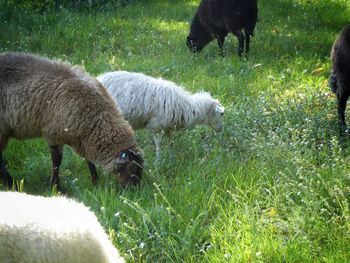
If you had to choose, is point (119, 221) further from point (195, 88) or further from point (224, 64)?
point (224, 64)

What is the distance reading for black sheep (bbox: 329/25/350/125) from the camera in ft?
21.1

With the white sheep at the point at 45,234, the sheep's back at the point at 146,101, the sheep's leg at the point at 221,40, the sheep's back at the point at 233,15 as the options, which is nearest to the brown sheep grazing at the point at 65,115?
the sheep's back at the point at 146,101

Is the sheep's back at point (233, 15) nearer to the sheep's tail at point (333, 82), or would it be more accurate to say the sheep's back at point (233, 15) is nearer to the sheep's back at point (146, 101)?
the sheep's tail at point (333, 82)

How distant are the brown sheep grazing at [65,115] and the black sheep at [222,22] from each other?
525 cm

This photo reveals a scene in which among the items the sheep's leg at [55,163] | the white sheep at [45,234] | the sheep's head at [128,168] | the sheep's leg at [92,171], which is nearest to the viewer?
the white sheep at [45,234]

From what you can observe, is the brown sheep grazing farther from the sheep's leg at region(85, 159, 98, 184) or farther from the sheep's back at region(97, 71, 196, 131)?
the sheep's back at region(97, 71, 196, 131)

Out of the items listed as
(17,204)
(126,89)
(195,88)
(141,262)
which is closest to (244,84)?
(195,88)

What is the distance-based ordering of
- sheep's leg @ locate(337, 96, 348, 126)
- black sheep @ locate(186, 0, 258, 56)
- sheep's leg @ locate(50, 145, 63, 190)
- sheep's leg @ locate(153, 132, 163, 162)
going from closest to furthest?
1. sheep's leg @ locate(50, 145, 63, 190)
2. sheep's leg @ locate(153, 132, 163, 162)
3. sheep's leg @ locate(337, 96, 348, 126)
4. black sheep @ locate(186, 0, 258, 56)

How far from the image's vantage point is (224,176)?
15.9 ft

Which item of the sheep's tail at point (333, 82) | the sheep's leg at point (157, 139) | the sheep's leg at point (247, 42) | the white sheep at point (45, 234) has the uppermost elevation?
the white sheep at point (45, 234)

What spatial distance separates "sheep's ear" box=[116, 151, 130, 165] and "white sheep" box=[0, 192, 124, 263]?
243 cm

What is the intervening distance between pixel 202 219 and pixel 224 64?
17.2 feet

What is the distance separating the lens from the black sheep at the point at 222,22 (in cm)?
1017

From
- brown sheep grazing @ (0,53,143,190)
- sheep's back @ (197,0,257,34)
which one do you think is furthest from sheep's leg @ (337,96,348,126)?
sheep's back @ (197,0,257,34)
